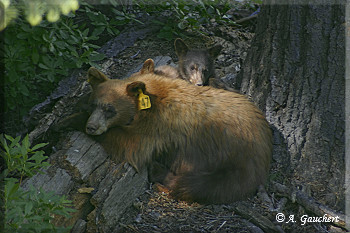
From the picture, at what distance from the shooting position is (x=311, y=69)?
15.0ft

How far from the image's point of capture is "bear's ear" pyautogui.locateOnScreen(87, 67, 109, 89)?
461 cm

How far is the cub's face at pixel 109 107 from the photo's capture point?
4.34 m

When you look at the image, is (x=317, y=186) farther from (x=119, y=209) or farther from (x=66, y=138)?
(x=66, y=138)

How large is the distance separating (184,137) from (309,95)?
5.27 ft

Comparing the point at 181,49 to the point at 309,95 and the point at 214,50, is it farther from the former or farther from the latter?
the point at 309,95

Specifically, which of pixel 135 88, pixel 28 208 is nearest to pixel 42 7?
pixel 28 208

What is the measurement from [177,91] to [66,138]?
56.5 inches

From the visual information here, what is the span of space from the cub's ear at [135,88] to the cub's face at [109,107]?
0.18 feet

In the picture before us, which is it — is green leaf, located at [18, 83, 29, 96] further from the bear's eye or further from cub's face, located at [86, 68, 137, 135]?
the bear's eye

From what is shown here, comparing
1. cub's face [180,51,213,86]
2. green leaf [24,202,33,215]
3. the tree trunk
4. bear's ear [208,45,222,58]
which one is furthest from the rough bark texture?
bear's ear [208,45,222,58]

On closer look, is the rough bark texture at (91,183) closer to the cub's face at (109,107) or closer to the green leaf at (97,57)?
the cub's face at (109,107)

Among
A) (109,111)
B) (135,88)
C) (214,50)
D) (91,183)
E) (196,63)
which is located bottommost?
(91,183)

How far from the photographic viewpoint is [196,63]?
20.0 ft

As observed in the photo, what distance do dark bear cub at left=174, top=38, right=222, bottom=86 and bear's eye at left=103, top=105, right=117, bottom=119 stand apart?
5.98 ft
